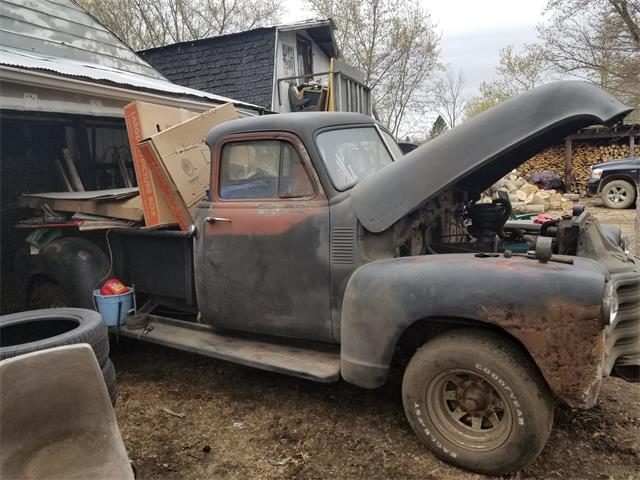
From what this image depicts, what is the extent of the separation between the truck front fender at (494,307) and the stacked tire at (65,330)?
1525 millimetres

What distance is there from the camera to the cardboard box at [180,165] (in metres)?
3.76

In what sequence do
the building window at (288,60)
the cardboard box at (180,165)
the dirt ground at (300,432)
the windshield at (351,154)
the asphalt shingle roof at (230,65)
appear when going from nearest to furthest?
1. the dirt ground at (300,432)
2. the windshield at (351,154)
3. the cardboard box at (180,165)
4. the asphalt shingle roof at (230,65)
5. the building window at (288,60)

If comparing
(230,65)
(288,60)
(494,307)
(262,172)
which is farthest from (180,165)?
(288,60)

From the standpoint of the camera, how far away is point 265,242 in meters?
3.32

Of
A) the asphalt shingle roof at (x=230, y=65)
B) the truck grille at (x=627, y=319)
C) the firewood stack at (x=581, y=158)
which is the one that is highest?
the asphalt shingle roof at (x=230, y=65)

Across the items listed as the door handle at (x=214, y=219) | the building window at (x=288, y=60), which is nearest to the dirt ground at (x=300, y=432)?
the door handle at (x=214, y=219)

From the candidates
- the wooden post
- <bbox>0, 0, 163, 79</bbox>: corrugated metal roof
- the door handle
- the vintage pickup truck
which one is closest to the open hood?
the vintage pickup truck

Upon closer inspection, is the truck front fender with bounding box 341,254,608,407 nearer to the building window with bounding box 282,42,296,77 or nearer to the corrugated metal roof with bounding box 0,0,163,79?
the corrugated metal roof with bounding box 0,0,163,79

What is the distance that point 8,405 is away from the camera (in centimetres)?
194

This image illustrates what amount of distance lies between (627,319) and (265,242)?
2302 millimetres

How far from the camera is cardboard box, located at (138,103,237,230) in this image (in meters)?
A: 3.76

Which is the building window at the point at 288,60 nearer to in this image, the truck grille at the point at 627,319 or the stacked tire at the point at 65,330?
the stacked tire at the point at 65,330

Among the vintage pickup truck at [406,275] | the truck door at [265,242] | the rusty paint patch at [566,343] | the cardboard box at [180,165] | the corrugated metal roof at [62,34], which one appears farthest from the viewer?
the corrugated metal roof at [62,34]

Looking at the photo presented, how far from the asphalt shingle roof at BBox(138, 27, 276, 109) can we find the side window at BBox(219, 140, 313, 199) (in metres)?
8.07
